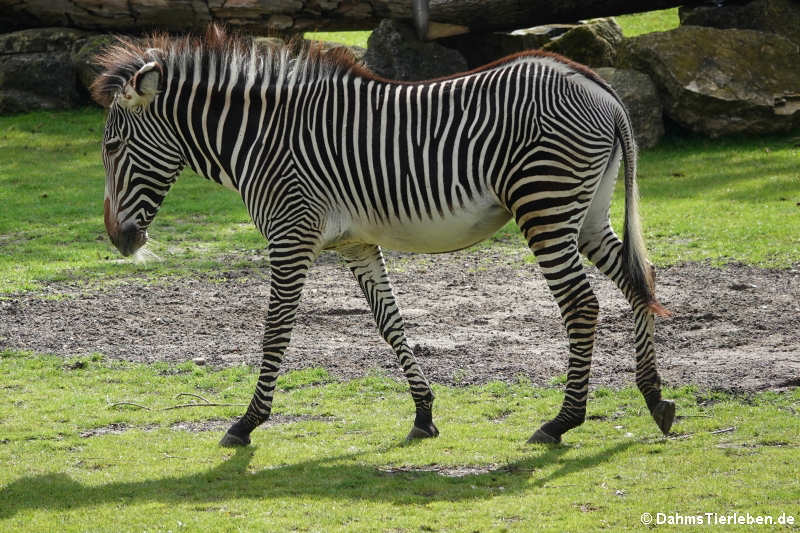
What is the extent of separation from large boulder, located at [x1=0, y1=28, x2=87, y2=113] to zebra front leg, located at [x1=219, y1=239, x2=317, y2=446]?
14591 millimetres

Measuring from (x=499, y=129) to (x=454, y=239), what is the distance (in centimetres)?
89

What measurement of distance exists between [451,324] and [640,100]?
8.81 metres

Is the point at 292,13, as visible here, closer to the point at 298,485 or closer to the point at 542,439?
the point at 542,439

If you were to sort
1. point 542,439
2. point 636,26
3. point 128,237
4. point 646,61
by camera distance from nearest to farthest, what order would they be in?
point 542,439 < point 128,237 < point 646,61 < point 636,26

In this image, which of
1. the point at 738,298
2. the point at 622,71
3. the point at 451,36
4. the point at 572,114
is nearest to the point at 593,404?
the point at 572,114

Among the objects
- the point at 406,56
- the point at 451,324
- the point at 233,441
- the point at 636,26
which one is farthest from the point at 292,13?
the point at 233,441

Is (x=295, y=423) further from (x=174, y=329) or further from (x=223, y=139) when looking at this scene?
(x=174, y=329)

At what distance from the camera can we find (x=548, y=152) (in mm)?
7223

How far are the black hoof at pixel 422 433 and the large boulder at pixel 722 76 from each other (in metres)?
12.0

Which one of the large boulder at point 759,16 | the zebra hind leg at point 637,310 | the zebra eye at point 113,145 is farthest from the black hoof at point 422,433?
the large boulder at point 759,16

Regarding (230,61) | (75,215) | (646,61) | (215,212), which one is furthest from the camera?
(646,61)

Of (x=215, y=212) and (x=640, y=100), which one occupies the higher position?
(x=640, y=100)

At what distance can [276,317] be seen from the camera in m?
7.56

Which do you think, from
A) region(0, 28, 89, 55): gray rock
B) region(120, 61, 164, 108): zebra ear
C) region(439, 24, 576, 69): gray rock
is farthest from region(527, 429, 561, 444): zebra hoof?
region(0, 28, 89, 55): gray rock
